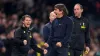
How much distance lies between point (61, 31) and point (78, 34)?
2.85 ft

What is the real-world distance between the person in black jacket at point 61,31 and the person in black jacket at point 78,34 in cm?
60

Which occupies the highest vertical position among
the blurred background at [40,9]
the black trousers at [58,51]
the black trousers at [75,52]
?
the black trousers at [58,51]

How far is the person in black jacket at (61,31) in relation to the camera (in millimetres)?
12570

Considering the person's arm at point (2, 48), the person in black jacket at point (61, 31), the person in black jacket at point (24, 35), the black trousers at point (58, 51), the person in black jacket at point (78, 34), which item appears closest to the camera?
the person in black jacket at point (61, 31)

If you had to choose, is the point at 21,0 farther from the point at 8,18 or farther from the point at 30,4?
the point at 8,18

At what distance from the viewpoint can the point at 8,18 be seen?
19469mm

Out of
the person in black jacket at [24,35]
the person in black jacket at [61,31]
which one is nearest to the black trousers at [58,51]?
the person in black jacket at [61,31]

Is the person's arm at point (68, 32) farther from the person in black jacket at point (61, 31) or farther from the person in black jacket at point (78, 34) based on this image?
the person in black jacket at point (78, 34)

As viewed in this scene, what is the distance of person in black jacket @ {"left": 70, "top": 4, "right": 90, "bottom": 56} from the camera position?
13.3m

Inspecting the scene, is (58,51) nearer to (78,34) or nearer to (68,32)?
(68,32)

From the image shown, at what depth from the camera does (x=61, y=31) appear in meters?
12.7

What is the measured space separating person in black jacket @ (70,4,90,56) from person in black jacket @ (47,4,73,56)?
0.60m

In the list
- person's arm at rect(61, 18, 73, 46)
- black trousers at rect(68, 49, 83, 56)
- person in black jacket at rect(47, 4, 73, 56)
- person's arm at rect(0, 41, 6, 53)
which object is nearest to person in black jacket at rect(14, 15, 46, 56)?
person in black jacket at rect(47, 4, 73, 56)

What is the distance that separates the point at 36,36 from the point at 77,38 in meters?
3.20
